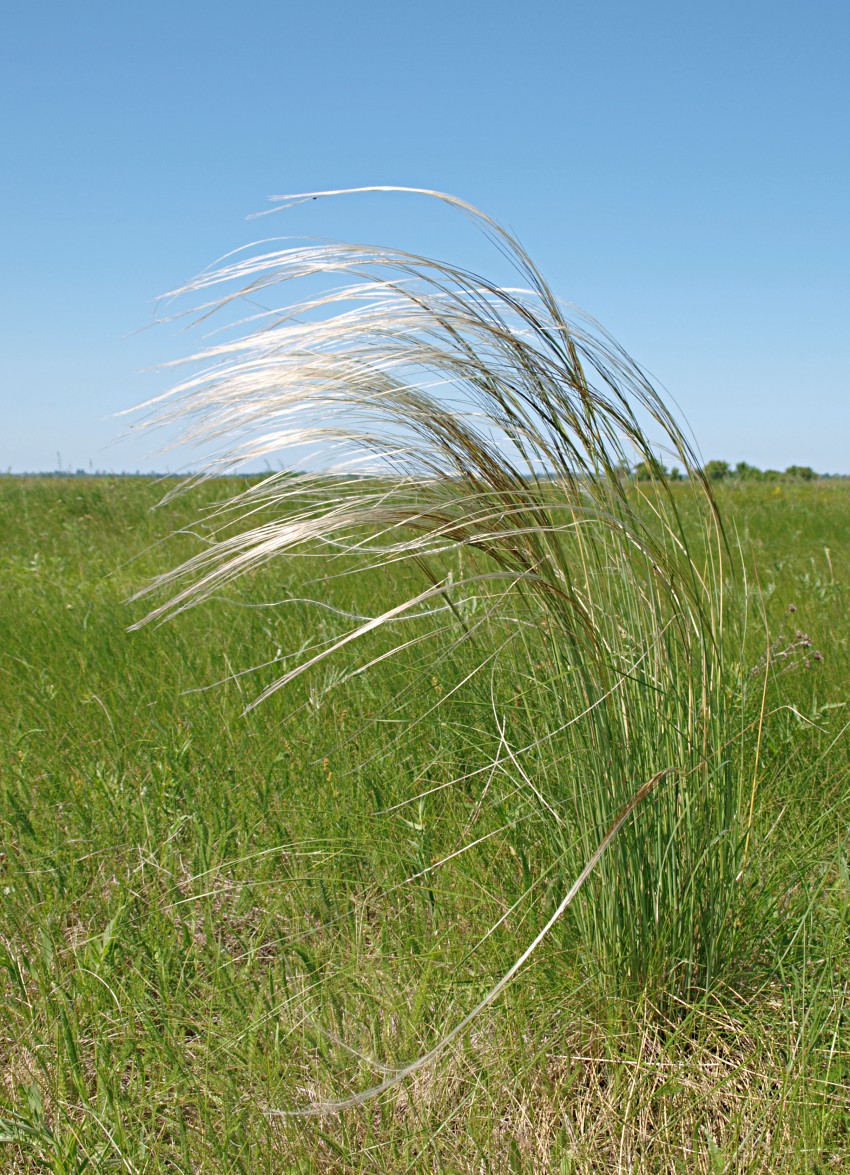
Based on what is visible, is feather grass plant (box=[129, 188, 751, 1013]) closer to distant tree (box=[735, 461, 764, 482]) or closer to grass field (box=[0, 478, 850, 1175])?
grass field (box=[0, 478, 850, 1175])

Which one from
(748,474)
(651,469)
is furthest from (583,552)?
(748,474)

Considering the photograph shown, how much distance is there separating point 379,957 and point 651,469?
3.38 feet

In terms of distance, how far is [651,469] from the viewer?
4.81 ft

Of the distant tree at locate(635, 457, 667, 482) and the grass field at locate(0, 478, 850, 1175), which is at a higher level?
the distant tree at locate(635, 457, 667, 482)

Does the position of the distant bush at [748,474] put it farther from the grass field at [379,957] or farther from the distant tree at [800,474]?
the grass field at [379,957]

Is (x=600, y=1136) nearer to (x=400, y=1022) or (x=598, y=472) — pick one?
(x=400, y=1022)

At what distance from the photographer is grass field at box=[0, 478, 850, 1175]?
1.35m

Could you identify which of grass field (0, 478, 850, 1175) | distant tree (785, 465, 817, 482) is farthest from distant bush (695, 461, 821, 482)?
grass field (0, 478, 850, 1175)

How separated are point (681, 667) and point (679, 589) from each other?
164 mm

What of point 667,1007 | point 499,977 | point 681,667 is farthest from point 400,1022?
point 681,667

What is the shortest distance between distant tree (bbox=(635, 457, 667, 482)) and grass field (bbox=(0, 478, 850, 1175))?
0.27m

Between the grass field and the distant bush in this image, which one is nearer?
the grass field

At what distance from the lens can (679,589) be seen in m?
1.46

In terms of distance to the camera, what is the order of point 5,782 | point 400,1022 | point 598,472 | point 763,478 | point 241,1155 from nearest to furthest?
1. point 241,1155
2. point 598,472
3. point 400,1022
4. point 5,782
5. point 763,478
